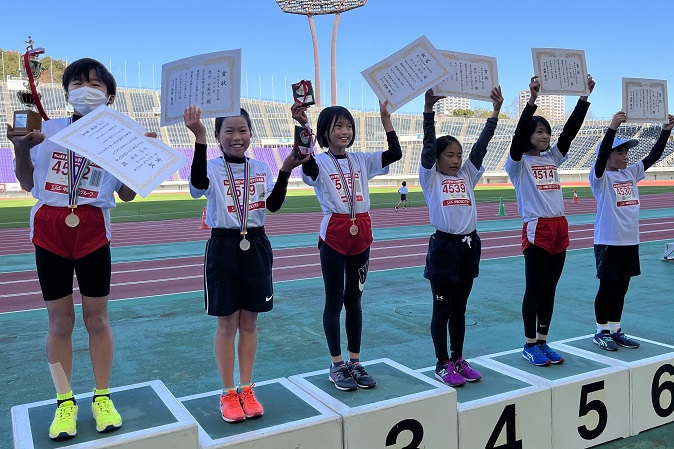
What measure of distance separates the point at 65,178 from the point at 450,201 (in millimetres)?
2146

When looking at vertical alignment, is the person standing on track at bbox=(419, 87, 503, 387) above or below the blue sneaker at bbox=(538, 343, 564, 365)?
above

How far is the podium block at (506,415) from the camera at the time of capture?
3043 mm

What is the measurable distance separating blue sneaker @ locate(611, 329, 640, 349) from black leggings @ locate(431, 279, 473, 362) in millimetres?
1247

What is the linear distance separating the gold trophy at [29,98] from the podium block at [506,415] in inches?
96.0

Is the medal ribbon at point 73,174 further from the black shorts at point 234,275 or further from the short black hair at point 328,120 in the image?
the short black hair at point 328,120

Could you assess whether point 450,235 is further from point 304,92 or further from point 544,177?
point 304,92

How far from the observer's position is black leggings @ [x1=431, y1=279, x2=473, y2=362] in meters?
3.57

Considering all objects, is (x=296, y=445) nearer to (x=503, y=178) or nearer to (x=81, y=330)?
(x=81, y=330)

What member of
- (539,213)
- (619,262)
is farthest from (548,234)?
(619,262)

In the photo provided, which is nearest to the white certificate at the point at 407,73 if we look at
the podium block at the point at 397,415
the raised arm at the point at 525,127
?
the raised arm at the point at 525,127

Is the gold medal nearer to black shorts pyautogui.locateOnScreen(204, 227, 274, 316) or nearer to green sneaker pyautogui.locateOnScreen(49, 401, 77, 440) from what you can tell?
black shorts pyautogui.locateOnScreen(204, 227, 274, 316)

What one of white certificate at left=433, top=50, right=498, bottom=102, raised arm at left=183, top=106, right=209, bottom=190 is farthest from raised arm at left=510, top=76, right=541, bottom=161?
raised arm at left=183, top=106, right=209, bottom=190

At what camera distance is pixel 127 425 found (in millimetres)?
2643

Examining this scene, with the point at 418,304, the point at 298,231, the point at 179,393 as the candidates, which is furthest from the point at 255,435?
the point at 298,231
